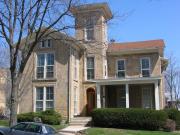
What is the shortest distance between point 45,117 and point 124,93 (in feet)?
29.1

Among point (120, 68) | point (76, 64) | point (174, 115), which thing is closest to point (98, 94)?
point (76, 64)

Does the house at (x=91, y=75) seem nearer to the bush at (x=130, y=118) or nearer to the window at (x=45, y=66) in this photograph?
the window at (x=45, y=66)

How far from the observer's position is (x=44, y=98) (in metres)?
33.6

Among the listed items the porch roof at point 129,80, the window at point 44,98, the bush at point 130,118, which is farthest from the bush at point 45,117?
the porch roof at point 129,80

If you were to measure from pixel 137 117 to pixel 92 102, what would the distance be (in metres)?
7.65

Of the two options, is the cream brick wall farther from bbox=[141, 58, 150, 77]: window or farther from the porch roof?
bbox=[141, 58, 150, 77]: window

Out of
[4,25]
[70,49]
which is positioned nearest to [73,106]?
[70,49]

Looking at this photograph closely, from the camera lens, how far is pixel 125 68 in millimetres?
36719

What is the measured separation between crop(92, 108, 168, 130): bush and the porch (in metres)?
2.78

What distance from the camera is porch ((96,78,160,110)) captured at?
33.7 metres

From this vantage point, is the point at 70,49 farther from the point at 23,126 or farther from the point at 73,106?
the point at 23,126

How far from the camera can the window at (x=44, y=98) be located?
33562 millimetres

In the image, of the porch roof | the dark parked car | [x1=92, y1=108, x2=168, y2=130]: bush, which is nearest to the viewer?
the dark parked car

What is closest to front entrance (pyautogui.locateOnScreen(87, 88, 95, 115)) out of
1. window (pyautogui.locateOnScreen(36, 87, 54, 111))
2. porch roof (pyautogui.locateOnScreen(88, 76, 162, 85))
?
porch roof (pyautogui.locateOnScreen(88, 76, 162, 85))
